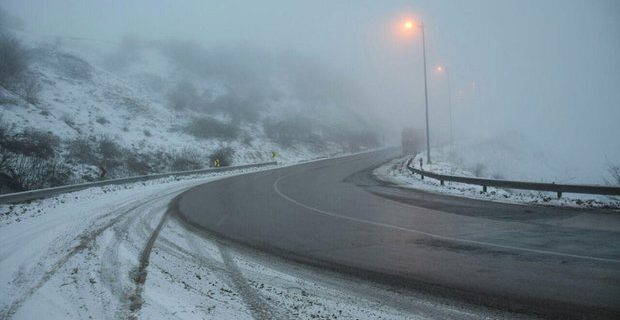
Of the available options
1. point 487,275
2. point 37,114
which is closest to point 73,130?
point 37,114

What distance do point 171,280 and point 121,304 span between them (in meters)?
0.95

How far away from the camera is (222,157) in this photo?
36938 mm

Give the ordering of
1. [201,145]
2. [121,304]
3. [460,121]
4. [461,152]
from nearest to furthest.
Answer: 1. [121,304]
2. [201,145]
3. [461,152]
4. [460,121]

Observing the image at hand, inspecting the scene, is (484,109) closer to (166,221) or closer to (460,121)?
(460,121)

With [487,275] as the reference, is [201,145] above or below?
above

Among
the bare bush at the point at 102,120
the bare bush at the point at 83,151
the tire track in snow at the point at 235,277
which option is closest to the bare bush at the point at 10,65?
the bare bush at the point at 102,120

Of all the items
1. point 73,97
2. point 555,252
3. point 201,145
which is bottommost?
point 555,252

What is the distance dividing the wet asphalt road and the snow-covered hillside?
567 inches

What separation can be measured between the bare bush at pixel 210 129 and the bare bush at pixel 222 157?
505cm

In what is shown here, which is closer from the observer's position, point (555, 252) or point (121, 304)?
point (121, 304)

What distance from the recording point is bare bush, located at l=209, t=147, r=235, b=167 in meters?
36.2

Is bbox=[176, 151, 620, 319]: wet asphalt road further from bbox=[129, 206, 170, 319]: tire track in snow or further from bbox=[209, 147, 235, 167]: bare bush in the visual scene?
bbox=[209, 147, 235, 167]: bare bush

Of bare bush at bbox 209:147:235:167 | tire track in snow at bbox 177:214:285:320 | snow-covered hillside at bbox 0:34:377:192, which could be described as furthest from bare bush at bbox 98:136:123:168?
tire track in snow at bbox 177:214:285:320

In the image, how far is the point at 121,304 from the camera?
471 centimetres
